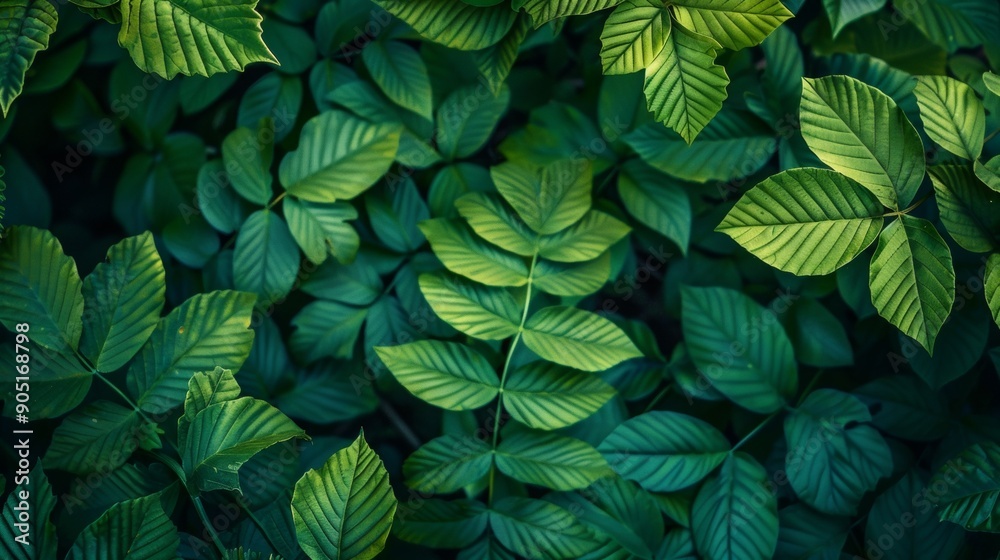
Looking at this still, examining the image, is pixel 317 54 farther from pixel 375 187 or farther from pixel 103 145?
pixel 103 145

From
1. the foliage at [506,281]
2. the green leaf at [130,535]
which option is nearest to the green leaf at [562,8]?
the foliage at [506,281]

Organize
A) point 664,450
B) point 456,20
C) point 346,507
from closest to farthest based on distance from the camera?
Result: point 346,507 < point 456,20 < point 664,450

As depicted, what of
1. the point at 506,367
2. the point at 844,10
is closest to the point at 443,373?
the point at 506,367

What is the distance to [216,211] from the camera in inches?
44.8

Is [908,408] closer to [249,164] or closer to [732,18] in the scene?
[732,18]

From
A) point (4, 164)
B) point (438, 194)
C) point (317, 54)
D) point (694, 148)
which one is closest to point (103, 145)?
point (4, 164)

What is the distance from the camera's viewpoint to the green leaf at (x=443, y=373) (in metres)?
0.99

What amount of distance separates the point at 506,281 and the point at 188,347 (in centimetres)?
45

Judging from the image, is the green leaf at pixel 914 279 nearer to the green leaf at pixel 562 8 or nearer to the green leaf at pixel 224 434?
the green leaf at pixel 562 8

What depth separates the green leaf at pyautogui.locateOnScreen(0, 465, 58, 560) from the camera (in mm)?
866

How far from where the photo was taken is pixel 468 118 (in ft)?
3.82

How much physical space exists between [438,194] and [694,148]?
1.32 feet

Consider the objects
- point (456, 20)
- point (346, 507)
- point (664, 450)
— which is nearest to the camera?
point (346, 507)

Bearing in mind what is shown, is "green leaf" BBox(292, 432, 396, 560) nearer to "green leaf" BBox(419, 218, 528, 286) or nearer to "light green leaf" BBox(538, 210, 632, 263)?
"green leaf" BBox(419, 218, 528, 286)
